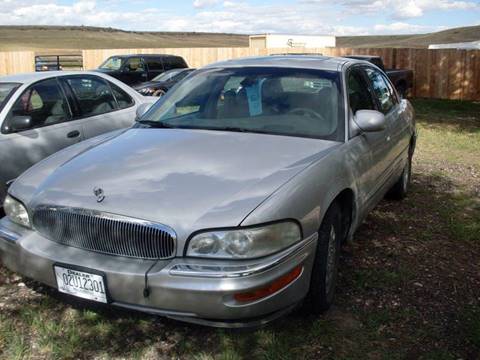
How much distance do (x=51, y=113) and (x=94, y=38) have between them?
90.4 metres

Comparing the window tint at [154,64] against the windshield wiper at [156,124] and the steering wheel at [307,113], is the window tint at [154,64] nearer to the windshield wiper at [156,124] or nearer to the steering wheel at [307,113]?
the windshield wiper at [156,124]

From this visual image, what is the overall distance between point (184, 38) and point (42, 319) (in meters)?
105

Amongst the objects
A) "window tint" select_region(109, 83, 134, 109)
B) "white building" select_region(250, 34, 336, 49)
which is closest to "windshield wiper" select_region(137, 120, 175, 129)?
"window tint" select_region(109, 83, 134, 109)

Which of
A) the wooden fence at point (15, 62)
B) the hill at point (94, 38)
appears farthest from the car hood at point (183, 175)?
the hill at point (94, 38)

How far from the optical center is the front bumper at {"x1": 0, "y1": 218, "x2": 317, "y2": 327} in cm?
255

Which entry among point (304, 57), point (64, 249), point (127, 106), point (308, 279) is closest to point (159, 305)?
point (64, 249)

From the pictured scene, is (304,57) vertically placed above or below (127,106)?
above

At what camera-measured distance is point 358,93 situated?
4.29 m

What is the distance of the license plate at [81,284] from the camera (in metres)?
2.73

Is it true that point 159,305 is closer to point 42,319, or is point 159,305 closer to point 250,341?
point 250,341

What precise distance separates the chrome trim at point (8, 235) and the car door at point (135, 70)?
50.0 ft

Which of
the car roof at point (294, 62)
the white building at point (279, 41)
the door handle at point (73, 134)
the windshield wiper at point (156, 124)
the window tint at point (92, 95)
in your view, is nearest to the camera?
the windshield wiper at point (156, 124)

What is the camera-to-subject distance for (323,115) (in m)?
3.83

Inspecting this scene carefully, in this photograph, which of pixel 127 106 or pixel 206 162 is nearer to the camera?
pixel 206 162
